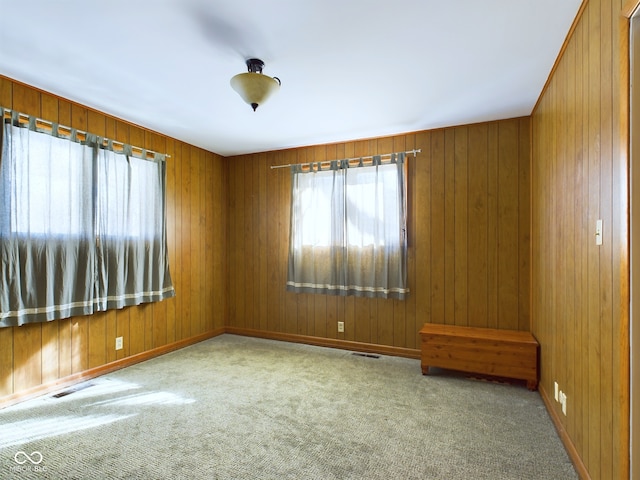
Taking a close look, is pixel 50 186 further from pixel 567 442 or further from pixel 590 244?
pixel 567 442

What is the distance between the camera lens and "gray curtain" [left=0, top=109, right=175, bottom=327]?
263 centimetres

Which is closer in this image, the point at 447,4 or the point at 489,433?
the point at 447,4

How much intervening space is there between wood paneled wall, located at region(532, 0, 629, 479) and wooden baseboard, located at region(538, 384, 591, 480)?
30mm

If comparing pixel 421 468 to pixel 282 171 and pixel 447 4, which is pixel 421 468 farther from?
pixel 282 171

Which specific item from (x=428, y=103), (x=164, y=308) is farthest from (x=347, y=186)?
(x=164, y=308)

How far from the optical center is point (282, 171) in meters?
4.61

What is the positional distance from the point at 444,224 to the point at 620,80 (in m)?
→ 2.40

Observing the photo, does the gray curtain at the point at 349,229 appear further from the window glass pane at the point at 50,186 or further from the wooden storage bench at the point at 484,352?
the window glass pane at the point at 50,186

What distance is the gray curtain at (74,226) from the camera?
2633mm

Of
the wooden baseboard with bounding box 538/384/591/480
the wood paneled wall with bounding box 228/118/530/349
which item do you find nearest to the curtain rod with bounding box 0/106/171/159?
the wood paneled wall with bounding box 228/118/530/349

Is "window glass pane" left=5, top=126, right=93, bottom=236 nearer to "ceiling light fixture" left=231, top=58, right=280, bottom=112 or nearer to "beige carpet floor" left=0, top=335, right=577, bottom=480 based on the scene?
"beige carpet floor" left=0, top=335, right=577, bottom=480

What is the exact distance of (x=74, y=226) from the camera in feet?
9.93

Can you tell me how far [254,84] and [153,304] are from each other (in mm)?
2790

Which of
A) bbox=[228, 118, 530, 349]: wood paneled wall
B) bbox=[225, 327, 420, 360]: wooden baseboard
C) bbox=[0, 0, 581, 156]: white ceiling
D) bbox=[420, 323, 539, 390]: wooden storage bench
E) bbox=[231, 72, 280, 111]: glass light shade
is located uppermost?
bbox=[0, 0, 581, 156]: white ceiling
